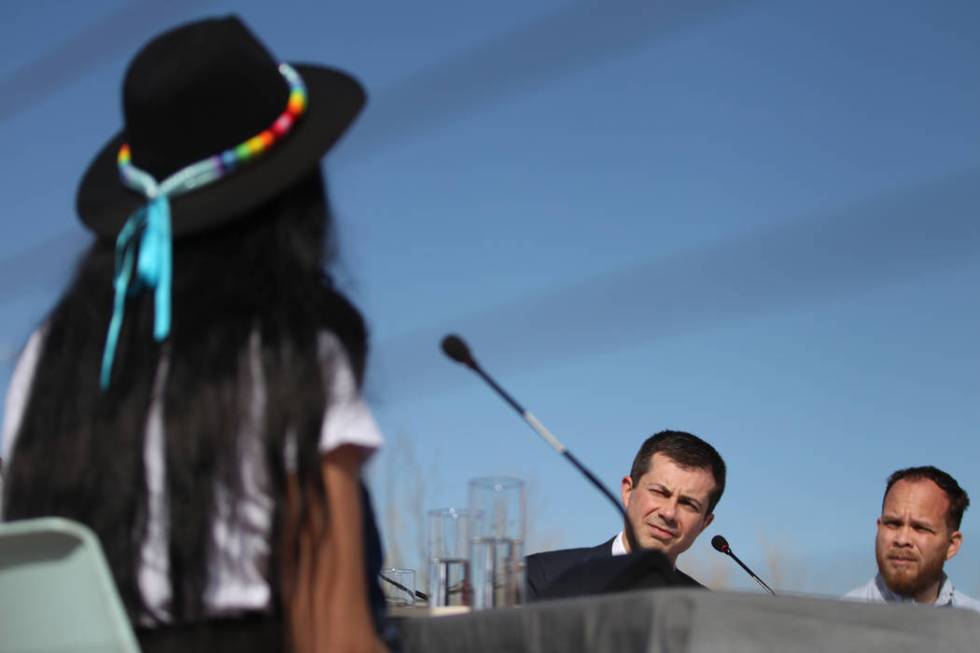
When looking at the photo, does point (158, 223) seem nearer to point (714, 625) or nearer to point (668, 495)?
point (714, 625)

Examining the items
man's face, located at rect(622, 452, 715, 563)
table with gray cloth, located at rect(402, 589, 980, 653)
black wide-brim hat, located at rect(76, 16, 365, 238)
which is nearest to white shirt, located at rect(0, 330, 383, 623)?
black wide-brim hat, located at rect(76, 16, 365, 238)

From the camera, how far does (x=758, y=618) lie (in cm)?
179

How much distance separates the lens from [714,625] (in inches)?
67.9

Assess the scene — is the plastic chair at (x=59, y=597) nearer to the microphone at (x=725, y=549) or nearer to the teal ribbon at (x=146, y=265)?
the teal ribbon at (x=146, y=265)

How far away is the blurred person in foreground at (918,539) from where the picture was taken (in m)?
5.55

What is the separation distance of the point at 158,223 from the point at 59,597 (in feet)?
1.64

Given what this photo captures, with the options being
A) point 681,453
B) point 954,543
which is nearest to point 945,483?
point 954,543

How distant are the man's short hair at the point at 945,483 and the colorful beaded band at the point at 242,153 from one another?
461cm

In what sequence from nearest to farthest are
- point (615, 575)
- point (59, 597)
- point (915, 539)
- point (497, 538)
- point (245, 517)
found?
point (59, 597) < point (245, 517) < point (615, 575) < point (497, 538) < point (915, 539)

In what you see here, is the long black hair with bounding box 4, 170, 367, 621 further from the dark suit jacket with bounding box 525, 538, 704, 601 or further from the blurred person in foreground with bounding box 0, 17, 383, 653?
the dark suit jacket with bounding box 525, 538, 704, 601

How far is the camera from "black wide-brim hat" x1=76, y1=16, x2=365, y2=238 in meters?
1.68

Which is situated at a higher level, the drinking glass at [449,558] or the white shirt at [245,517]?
the white shirt at [245,517]

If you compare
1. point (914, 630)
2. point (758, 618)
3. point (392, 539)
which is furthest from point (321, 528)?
point (392, 539)

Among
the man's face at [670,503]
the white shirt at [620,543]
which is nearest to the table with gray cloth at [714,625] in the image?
the white shirt at [620,543]
